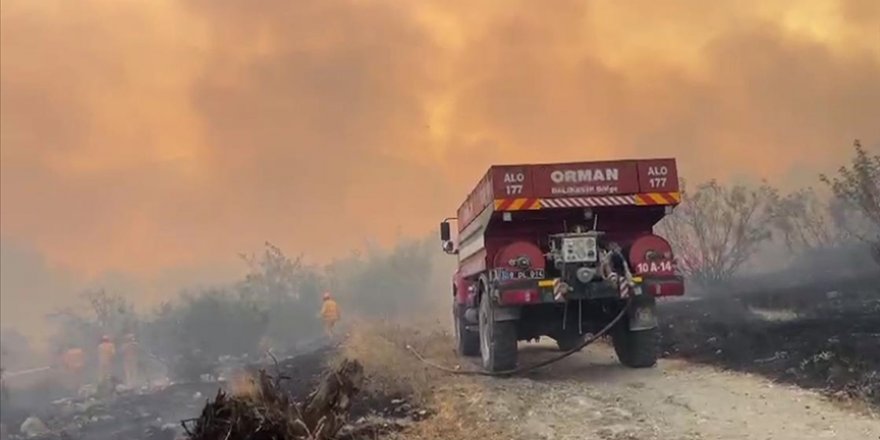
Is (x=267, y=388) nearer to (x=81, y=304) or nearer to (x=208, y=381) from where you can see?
(x=208, y=381)

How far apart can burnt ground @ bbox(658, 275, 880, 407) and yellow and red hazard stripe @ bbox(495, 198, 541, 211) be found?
293 centimetres

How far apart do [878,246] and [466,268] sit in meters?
6.90

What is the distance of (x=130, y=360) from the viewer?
2095cm

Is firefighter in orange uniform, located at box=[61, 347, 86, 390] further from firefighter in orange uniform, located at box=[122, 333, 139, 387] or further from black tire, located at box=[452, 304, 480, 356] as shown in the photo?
black tire, located at box=[452, 304, 480, 356]

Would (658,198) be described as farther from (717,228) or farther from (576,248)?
(717,228)

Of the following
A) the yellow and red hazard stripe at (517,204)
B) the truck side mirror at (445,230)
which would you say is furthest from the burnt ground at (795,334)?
the truck side mirror at (445,230)

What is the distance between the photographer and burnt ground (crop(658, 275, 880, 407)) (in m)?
7.74

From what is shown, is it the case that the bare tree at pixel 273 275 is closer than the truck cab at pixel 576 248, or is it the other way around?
the truck cab at pixel 576 248

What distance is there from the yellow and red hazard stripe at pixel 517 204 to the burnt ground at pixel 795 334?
9.62ft

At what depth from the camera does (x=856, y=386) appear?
7.13m

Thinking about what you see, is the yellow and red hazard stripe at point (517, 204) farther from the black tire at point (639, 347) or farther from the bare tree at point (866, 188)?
the bare tree at point (866, 188)

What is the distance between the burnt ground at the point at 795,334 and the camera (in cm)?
774

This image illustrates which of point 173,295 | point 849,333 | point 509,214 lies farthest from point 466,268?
point 173,295

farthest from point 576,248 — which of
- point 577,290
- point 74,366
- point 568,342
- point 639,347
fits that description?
point 74,366
